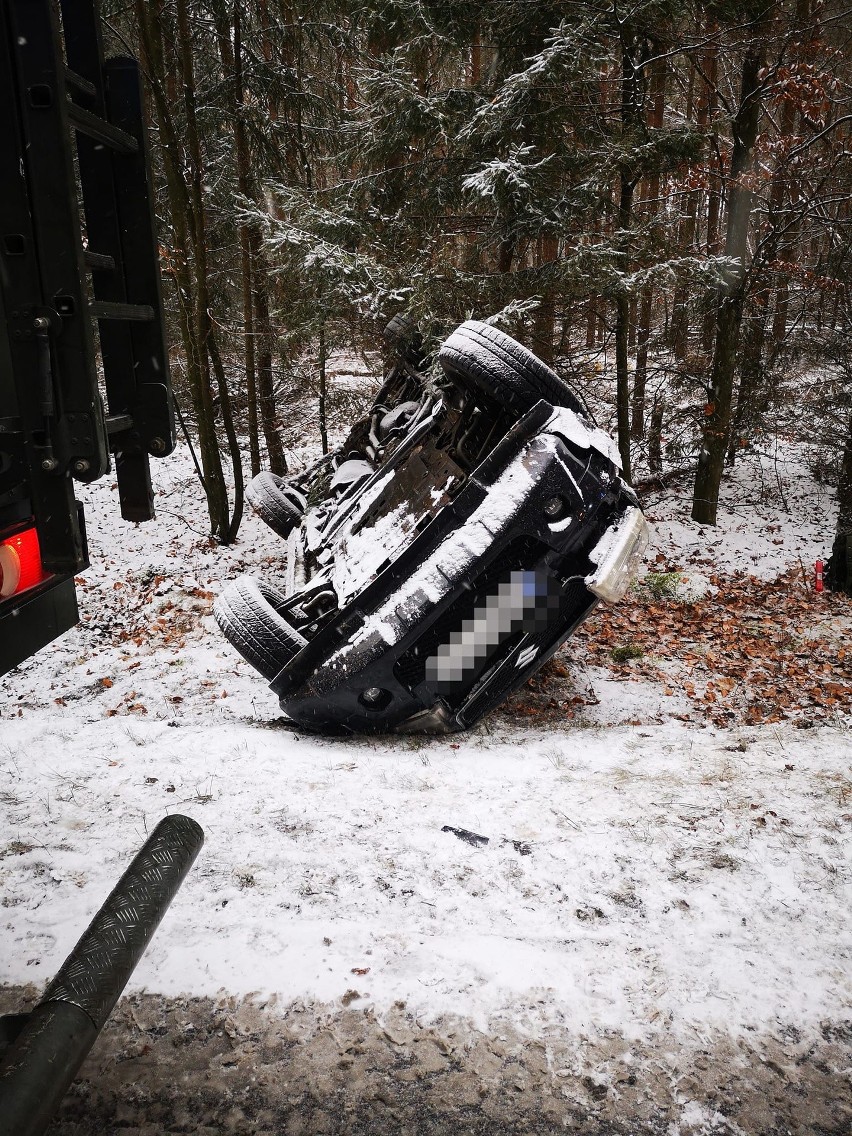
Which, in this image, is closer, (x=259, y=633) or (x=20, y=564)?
(x=20, y=564)

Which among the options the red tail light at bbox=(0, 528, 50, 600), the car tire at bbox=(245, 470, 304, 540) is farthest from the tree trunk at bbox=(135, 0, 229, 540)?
the red tail light at bbox=(0, 528, 50, 600)

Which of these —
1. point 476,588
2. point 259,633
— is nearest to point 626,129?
point 476,588

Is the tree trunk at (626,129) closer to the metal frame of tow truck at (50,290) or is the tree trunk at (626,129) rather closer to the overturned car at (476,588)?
the overturned car at (476,588)

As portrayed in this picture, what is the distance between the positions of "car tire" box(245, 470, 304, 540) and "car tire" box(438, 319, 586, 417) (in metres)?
4.68

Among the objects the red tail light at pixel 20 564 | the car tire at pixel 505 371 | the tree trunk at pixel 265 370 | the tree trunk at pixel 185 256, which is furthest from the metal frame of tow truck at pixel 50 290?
the tree trunk at pixel 265 370

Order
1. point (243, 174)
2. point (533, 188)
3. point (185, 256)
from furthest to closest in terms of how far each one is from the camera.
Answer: point (243, 174)
point (185, 256)
point (533, 188)

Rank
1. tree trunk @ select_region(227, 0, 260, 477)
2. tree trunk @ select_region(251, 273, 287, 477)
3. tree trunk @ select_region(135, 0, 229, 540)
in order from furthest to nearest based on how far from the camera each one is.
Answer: tree trunk @ select_region(251, 273, 287, 477), tree trunk @ select_region(227, 0, 260, 477), tree trunk @ select_region(135, 0, 229, 540)

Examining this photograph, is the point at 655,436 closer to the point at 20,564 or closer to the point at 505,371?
the point at 505,371

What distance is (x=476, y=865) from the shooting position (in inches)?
123

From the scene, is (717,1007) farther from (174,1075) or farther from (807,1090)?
(174,1075)

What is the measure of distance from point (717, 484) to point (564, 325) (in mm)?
3700

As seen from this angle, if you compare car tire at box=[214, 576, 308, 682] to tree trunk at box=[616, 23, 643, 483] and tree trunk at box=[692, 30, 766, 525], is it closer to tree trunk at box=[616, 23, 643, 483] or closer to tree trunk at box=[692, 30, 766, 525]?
tree trunk at box=[616, 23, 643, 483]

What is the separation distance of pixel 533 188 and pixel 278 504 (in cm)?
476

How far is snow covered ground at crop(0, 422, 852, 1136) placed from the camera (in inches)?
97.7
